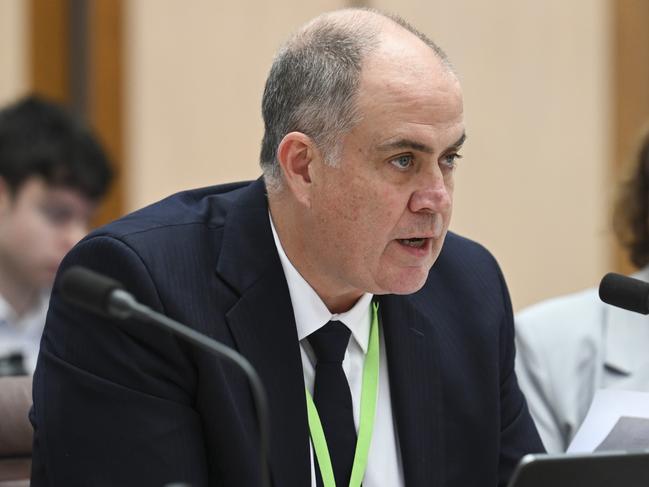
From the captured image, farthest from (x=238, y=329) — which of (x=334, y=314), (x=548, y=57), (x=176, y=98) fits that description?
(x=548, y=57)

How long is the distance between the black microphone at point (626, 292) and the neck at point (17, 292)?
2.35 meters

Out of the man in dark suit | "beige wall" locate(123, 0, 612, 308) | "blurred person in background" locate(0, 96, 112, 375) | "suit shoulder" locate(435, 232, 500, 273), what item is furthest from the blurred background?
the man in dark suit

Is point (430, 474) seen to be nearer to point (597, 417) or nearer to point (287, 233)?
point (597, 417)

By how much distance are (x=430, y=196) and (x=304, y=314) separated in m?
0.30

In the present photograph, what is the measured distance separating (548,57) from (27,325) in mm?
2516

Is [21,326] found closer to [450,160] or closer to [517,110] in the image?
[450,160]

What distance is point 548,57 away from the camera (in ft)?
16.8

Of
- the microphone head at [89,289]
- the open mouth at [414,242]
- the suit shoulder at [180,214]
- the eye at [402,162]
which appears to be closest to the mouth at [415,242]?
the open mouth at [414,242]

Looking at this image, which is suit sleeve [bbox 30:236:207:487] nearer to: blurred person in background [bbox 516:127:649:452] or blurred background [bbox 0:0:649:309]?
blurred person in background [bbox 516:127:649:452]

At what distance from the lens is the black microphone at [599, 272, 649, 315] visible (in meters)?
1.83

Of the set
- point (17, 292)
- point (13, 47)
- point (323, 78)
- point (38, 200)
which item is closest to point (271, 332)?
point (323, 78)

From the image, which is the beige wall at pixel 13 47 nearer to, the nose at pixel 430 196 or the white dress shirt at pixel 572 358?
the white dress shirt at pixel 572 358

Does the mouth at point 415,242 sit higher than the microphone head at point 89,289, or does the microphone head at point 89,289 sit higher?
the microphone head at point 89,289

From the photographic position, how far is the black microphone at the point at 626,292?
72.1 inches
